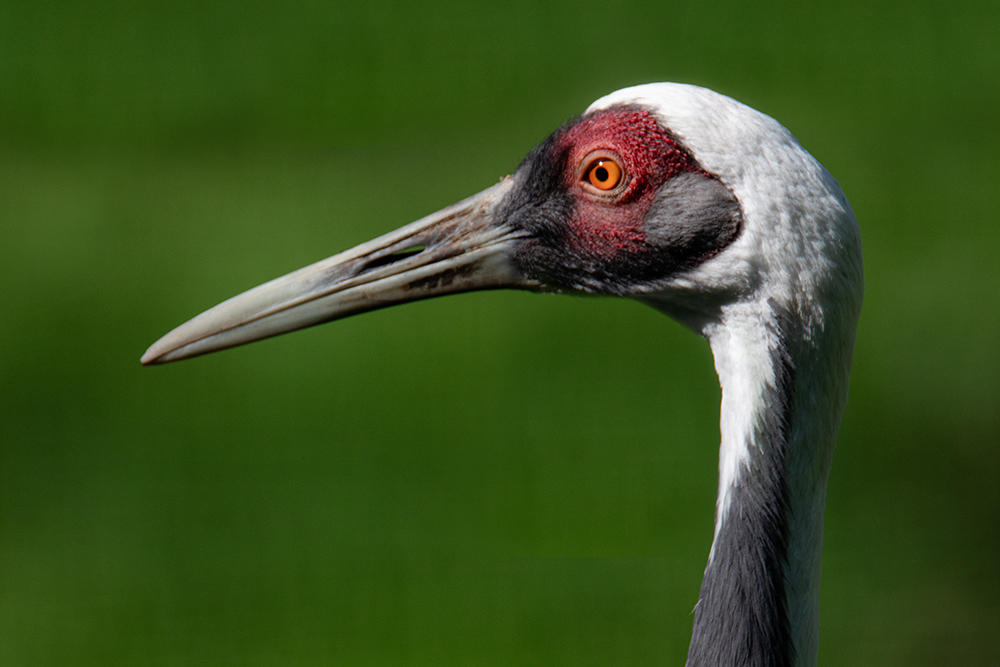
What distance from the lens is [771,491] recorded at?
2.32 m

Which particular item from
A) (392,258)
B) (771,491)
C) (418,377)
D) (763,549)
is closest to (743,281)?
(771,491)

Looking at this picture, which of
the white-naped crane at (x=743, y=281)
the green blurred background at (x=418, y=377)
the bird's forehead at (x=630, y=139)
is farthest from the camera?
the green blurred background at (x=418, y=377)

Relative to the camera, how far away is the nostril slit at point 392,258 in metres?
2.73

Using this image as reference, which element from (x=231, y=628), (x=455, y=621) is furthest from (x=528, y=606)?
(x=231, y=628)

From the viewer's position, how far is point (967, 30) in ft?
Result: 35.3

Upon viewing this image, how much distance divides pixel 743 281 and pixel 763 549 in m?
0.60

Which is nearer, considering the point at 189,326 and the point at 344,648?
the point at 189,326

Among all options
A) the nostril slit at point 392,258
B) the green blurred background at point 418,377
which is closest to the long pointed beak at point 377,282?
the nostril slit at point 392,258

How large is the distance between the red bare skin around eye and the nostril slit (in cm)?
42

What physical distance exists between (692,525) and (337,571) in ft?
6.65

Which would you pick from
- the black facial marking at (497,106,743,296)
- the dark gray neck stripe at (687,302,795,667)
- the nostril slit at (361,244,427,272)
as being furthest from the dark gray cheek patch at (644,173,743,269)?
the nostril slit at (361,244,427,272)

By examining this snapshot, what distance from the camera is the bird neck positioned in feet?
7.58

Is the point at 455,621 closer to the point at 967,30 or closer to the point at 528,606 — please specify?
the point at 528,606

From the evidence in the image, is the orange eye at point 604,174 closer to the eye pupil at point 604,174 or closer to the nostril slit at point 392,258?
the eye pupil at point 604,174
